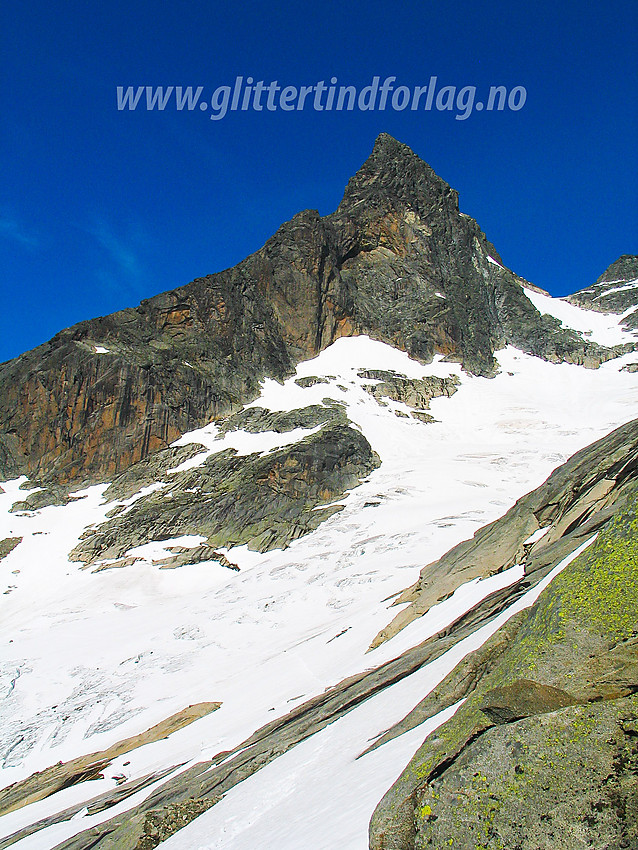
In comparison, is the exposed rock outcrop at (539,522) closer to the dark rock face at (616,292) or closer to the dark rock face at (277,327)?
the dark rock face at (277,327)

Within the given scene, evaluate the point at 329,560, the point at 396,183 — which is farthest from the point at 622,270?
the point at 329,560

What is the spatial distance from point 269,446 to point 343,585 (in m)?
28.7

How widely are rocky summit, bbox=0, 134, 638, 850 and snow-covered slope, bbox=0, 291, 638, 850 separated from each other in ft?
0.35

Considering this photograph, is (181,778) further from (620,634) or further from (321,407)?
(321,407)

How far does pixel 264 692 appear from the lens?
13727 millimetres

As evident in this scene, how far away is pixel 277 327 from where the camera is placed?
79.8 m

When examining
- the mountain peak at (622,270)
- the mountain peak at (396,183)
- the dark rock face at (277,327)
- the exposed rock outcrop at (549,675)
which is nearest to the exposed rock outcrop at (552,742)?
the exposed rock outcrop at (549,675)

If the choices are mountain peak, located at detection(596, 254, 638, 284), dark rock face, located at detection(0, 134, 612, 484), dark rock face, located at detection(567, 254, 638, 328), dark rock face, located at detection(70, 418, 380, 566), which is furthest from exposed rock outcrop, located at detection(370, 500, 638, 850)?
Result: mountain peak, located at detection(596, 254, 638, 284)

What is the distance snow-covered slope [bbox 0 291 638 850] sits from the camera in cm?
601

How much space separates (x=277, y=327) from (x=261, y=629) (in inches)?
2464

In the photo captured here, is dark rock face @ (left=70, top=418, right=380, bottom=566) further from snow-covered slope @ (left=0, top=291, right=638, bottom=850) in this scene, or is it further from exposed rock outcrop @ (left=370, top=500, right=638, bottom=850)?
exposed rock outcrop @ (left=370, top=500, right=638, bottom=850)

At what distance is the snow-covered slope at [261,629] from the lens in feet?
19.7

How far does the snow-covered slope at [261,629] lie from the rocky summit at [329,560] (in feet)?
0.35

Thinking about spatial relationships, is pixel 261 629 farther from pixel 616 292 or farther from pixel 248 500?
pixel 616 292
